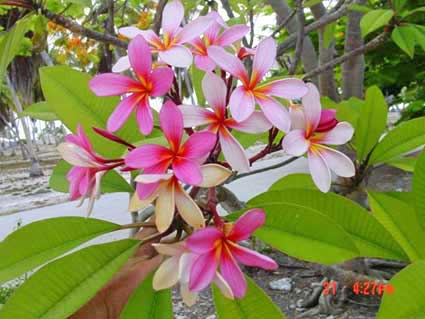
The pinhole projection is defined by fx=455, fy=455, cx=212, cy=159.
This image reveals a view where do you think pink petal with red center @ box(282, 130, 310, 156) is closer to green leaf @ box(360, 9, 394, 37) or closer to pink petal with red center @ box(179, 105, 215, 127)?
pink petal with red center @ box(179, 105, 215, 127)

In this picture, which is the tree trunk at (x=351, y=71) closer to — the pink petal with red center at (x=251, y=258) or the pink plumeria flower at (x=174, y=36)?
the pink plumeria flower at (x=174, y=36)

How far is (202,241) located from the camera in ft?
0.86

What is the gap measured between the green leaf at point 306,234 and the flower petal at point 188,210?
0.29 feet

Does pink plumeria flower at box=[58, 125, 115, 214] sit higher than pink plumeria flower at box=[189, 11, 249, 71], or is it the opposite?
pink plumeria flower at box=[189, 11, 249, 71]

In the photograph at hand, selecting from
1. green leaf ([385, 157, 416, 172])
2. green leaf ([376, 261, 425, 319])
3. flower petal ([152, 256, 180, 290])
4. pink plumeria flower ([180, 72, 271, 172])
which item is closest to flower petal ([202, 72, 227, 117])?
pink plumeria flower ([180, 72, 271, 172])

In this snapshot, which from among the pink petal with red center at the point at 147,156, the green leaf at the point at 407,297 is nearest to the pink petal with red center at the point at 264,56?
the pink petal with red center at the point at 147,156

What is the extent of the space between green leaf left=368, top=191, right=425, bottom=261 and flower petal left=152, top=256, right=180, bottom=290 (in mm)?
288

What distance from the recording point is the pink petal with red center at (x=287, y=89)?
1.05 feet

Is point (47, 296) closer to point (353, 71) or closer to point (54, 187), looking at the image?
point (54, 187)

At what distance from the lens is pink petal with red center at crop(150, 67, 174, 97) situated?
30 centimetres

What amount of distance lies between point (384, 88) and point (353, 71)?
93.2 inches

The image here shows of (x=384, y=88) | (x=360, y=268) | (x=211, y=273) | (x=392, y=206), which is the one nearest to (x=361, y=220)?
(x=392, y=206)

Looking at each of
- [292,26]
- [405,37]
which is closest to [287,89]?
[405,37]

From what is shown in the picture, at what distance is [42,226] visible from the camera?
14.9 inches
